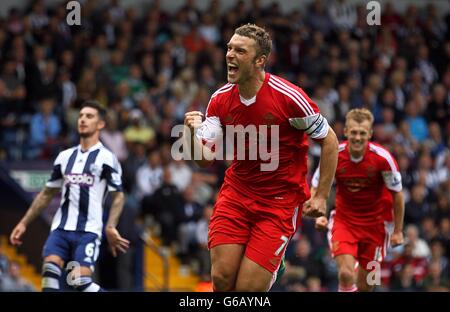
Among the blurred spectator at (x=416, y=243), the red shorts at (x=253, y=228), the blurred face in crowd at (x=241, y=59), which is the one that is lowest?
the blurred spectator at (x=416, y=243)

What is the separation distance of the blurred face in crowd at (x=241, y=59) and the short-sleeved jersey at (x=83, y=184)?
270cm

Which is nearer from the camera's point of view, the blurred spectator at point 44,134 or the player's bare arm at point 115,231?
the player's bare arm at point 115,231

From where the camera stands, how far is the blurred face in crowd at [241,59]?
349 inches

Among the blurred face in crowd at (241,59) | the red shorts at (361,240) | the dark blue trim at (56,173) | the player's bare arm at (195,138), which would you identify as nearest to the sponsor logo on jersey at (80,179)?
the dark blue trim at (56,173)

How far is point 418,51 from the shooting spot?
23.2m

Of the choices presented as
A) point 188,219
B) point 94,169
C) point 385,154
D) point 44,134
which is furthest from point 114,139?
point 385,154

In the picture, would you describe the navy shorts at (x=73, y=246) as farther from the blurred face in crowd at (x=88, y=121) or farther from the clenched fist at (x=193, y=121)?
the clenched fist at (x=193, y=121)

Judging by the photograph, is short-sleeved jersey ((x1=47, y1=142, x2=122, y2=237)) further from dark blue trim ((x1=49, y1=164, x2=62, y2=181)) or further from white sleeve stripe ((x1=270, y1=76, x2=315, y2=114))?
white sleeve stripe ((x1=270, y1=76, x2=315, y2=114))

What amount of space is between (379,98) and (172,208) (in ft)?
20.7

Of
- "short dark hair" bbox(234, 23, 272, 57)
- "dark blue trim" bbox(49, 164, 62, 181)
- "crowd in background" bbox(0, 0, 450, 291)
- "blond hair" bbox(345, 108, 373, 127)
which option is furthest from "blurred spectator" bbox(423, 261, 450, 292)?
"short dark hair" bbox(234, 23, 272, 57)

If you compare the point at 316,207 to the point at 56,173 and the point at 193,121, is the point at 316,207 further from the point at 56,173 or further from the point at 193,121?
the point at 56,173
